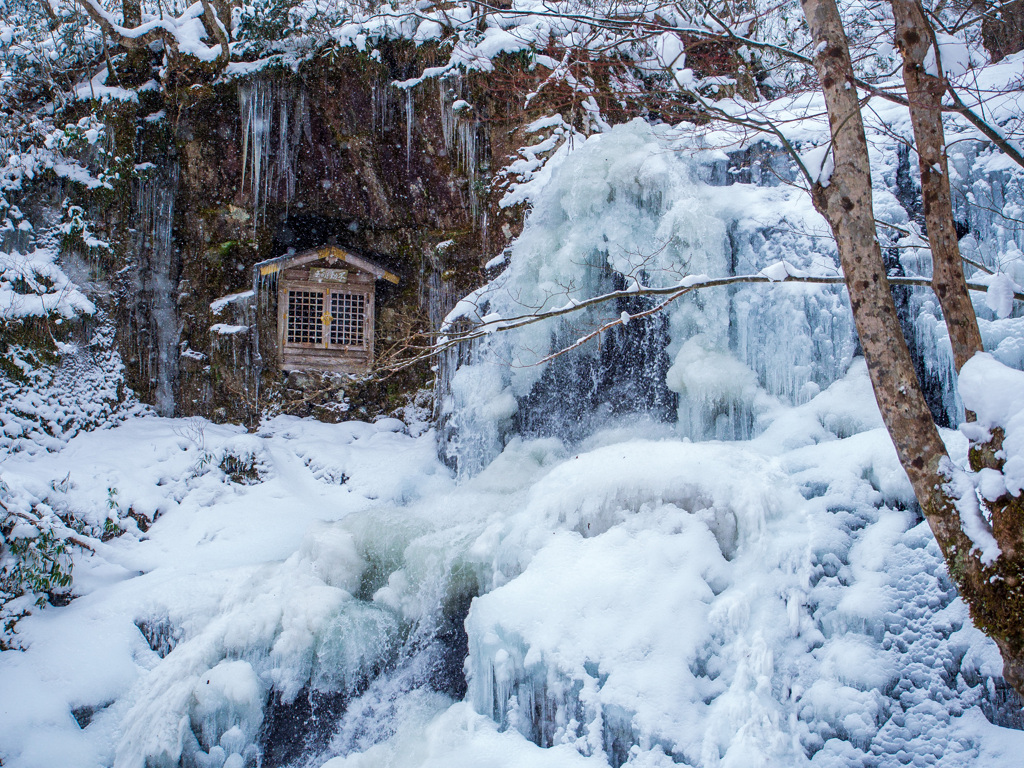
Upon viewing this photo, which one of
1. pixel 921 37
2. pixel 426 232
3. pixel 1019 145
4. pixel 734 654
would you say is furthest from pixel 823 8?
pixel 426 232

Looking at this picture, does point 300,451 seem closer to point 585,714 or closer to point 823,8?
point 585,714

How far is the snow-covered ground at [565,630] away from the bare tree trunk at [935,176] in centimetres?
189

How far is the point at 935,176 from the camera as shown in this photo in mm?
2729

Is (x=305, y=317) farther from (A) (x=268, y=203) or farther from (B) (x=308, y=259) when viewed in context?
(A) (x=268, y=203)

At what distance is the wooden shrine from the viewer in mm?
9961

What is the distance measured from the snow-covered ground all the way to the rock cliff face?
10.4ft

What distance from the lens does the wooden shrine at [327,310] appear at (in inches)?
392

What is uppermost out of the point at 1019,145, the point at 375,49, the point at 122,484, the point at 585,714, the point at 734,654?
the point at 375,49

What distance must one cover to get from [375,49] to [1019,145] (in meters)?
7.96

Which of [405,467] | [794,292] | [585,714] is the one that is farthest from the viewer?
[405,467]

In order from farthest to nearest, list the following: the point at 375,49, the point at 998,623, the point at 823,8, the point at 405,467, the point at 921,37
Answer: the point at 375,49 < the point at 405,467 < the point at 823,8 < the point at 921,37 < the point at 998,623

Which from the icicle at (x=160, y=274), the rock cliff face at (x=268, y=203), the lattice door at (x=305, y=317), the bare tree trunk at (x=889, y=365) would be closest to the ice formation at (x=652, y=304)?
the rock cliff face at (x=268, y=203)

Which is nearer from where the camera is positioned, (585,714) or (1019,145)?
(585,714)

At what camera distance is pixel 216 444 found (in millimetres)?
8953
